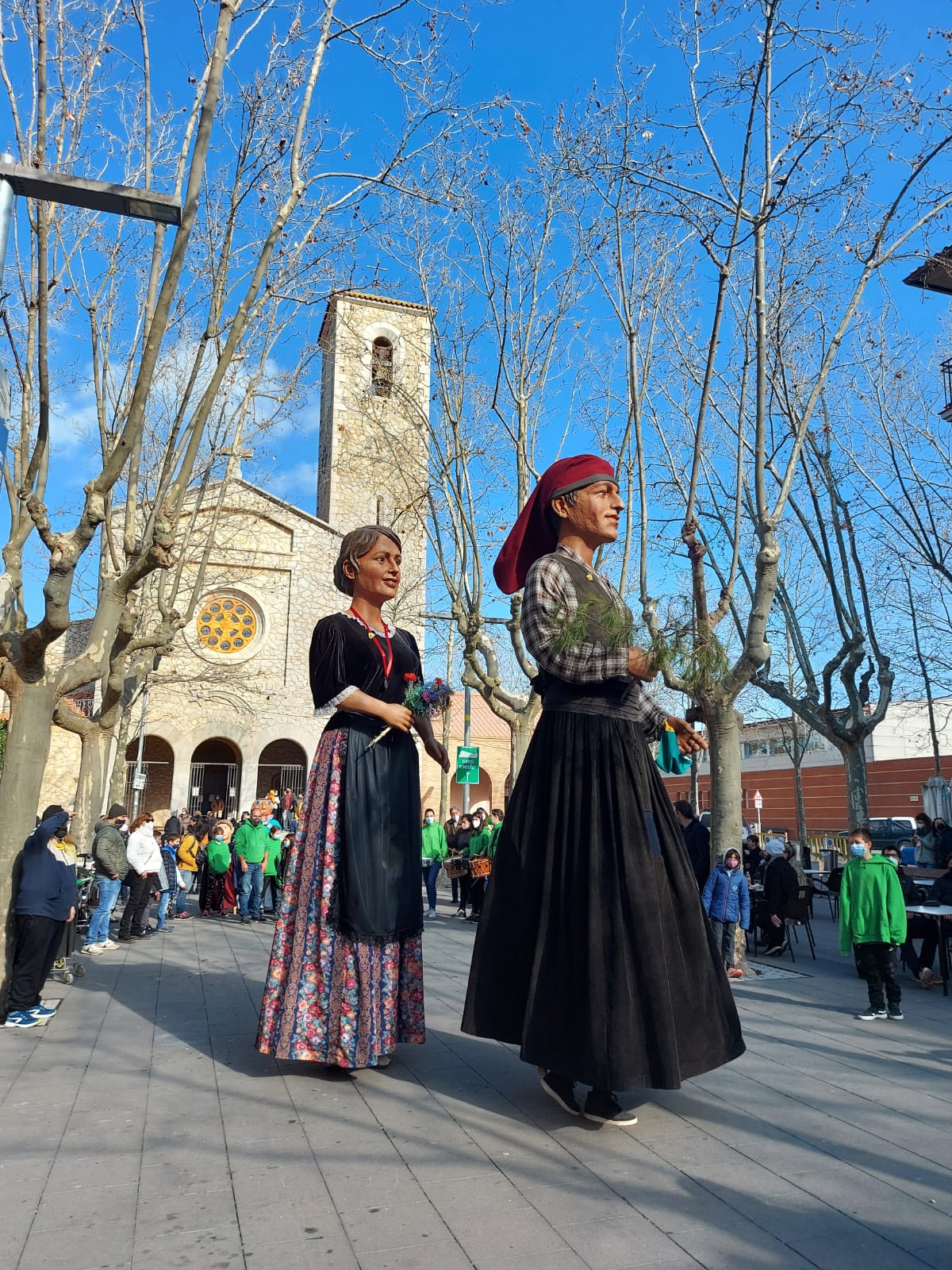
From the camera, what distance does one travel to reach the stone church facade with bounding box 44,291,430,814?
91.9 feet

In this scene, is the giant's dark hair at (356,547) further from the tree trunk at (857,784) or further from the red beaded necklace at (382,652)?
the tree trunk at (857,784)

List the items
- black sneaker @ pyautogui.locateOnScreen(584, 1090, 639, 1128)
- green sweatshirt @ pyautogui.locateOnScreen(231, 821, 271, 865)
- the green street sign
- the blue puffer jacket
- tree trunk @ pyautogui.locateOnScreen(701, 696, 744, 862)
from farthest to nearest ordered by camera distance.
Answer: the green street sign
green sweatshirt @ pyautogui.locateOnScreen(231, 821, 271, 865)
tree trunk @ pyautogui.locateOnScreen(701, 696, 744, 862)
the blue puffer jacket
black sneaker @ pyautogui.locateOnScreen(584, 1090, 639, 1128)

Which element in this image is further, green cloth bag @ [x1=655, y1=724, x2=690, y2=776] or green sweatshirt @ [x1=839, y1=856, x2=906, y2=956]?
green sweatshirt @ [x1=839, y1=856, x2=906, y2=956]

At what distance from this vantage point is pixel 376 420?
46.6 feet

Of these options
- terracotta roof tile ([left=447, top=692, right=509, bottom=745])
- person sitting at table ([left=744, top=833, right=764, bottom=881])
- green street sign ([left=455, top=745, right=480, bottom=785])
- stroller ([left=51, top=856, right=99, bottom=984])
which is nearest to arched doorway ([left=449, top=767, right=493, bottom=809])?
terracotta roof tile ([left=447, top=692, right=509, bottom=745])

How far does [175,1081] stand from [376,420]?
1134cm

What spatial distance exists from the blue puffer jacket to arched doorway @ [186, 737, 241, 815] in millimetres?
21893

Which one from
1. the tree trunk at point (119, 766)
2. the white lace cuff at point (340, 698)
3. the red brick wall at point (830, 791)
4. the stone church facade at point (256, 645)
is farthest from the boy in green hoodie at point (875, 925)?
the red brick wall at point (830, 791)

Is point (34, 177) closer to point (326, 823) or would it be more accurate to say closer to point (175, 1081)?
point (326, 823)

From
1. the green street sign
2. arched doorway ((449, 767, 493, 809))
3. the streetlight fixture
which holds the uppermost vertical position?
the streetlight fixture

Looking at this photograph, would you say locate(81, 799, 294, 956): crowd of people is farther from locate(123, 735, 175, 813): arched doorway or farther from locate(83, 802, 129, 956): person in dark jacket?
locate(123, 735, 175, 813): arched doorway

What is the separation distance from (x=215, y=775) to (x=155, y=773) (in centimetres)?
191

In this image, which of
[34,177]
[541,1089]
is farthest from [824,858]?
[34,177]

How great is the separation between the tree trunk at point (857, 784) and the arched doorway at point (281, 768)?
58.1ft
